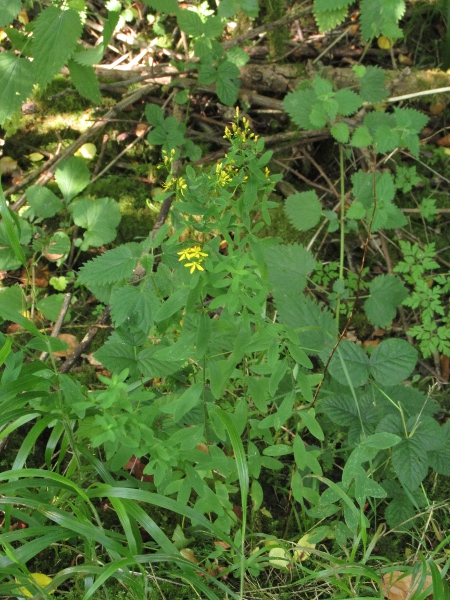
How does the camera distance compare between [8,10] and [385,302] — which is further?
[385,302]

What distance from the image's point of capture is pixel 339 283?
237 centimetres

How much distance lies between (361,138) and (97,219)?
1131 mm

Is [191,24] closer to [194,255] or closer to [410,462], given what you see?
[194,255]

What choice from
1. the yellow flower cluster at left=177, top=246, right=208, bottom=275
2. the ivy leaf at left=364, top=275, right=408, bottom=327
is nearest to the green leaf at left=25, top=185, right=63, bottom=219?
the ivy leaf at left=364, top=275, right=408, bottom=327

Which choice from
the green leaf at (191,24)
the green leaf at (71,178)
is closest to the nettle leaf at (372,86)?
the green leaf at (191,24)

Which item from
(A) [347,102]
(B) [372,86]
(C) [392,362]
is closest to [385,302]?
(C) [392,362]

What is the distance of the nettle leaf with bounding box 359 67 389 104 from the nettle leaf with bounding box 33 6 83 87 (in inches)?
48.5

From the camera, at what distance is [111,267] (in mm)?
1796

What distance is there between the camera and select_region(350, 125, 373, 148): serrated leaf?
2613 mm

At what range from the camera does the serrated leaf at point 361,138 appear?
261 centimetres

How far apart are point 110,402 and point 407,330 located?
5.44 feet

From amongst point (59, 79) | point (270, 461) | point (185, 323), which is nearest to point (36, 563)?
point (270, 461)

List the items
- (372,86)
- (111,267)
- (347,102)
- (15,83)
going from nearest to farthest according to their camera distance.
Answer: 1. (111,267)
2. (15,83)
3. (347,102)
4. (372,86)

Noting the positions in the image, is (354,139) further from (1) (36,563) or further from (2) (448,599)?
(1) (36,563)
